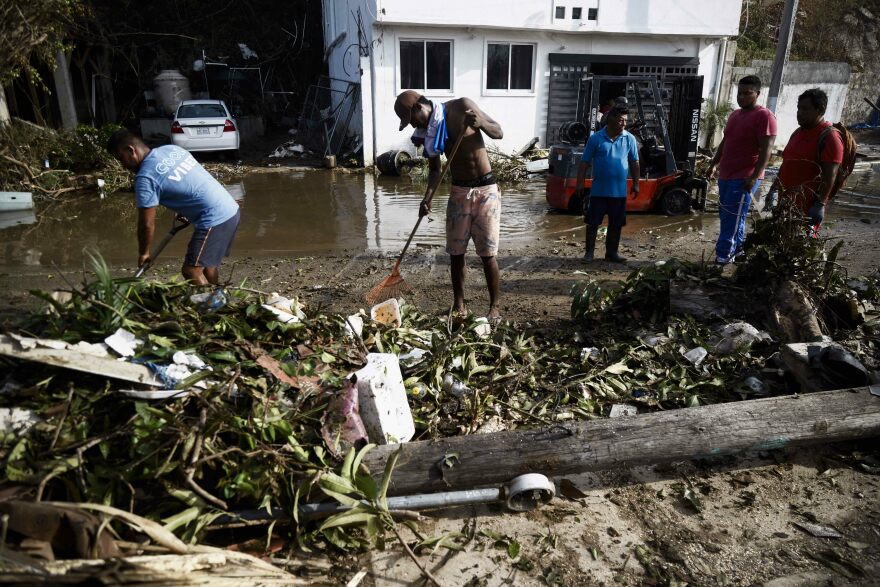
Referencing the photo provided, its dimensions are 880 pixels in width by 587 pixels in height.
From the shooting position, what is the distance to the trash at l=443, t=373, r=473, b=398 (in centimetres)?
373

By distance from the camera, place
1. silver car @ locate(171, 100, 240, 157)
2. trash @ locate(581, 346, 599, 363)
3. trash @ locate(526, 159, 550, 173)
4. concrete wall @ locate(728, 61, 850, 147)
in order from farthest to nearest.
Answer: concrete wall @ locate(728, 61, 850, 147) < silver car @ locate(171, 100, 240, 157) < trash @ locate(526, 159, 550, 173) < trash @ locate(581, 346, 599, 363)

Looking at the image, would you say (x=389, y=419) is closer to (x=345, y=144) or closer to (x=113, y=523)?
(x=113, y=523)

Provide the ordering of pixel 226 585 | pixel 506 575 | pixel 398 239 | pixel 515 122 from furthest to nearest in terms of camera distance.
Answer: pixel 515 122, pixel 398 239, pixel 506 575, pixel 226 585

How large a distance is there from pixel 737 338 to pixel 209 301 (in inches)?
141

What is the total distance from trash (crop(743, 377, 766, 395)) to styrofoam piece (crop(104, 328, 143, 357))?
11.8 feet

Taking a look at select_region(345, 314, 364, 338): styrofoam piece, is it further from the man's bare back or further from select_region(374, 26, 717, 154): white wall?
select_region(374, 26, 717, 154): white wall

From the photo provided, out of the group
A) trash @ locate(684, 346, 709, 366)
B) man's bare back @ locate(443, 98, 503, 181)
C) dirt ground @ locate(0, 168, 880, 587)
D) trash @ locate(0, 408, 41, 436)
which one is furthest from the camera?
man's bare back @ locate(443, 98, 503, 181)

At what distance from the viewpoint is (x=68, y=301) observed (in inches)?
125

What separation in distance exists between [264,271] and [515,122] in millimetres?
10277

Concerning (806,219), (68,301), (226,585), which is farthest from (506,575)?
(806,219)

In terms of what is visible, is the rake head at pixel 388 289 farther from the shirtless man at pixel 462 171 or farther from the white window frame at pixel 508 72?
the white window frame at pixel 508 72

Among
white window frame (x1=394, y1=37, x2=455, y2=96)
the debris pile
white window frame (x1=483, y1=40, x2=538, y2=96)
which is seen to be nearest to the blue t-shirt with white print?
the debris pile

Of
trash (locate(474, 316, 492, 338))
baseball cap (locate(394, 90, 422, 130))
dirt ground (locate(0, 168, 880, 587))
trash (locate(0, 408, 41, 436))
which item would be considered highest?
baseball cap (locate(394, 90, 422, 130))

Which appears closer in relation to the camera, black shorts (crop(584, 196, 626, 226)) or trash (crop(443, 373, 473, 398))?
trash (crop(443, 373, 473, 398))
